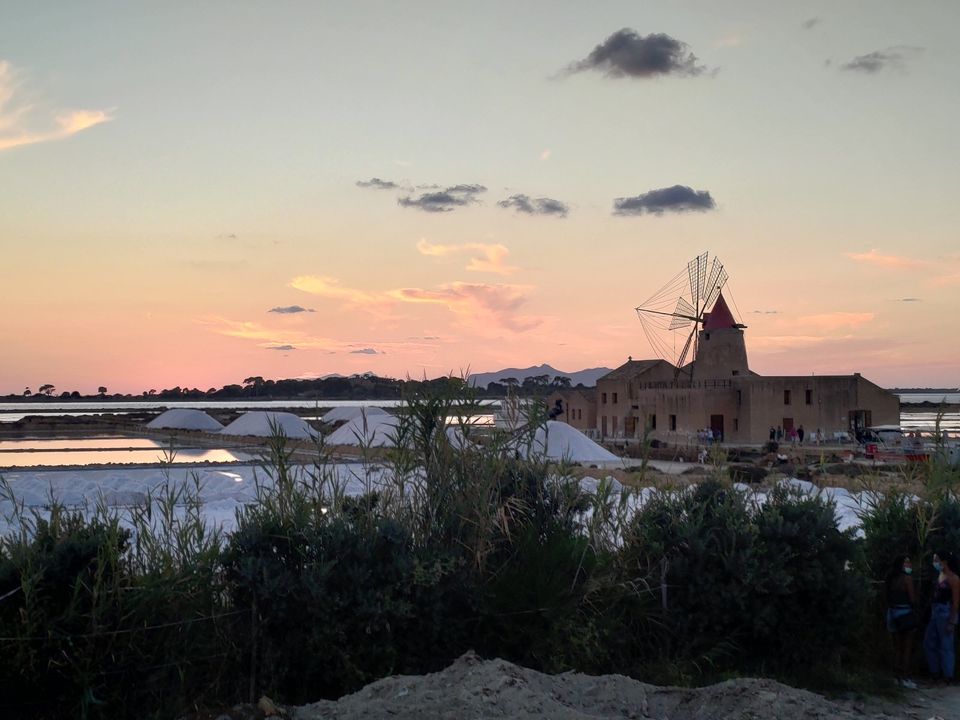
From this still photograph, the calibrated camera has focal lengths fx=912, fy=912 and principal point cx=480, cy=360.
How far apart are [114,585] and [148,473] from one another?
2086 centimetres

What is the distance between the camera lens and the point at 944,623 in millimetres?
7320

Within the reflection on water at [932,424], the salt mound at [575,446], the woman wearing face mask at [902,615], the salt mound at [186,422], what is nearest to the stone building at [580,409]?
the reflection on water at [932,424]

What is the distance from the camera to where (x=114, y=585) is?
5.41m

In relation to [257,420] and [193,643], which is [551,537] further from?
[257,420]

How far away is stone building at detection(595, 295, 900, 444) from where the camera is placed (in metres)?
44.6

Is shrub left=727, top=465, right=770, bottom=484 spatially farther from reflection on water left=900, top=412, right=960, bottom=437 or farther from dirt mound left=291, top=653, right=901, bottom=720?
dirt mound left=291, top=653, right=901, bottom=720

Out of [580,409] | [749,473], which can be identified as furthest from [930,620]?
[580,409]

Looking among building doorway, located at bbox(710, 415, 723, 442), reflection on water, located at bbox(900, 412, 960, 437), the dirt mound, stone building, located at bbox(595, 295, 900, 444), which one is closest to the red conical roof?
stone building, located at bbox(595, 295, 900, 444)

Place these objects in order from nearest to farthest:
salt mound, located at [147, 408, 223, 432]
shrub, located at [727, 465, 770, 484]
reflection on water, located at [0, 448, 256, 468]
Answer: shrub, located at [727, 465, 770, 484] → reflection on water, located at [0, 448, 256, 468] → salt mound, located at [147, 408, 223, 432]

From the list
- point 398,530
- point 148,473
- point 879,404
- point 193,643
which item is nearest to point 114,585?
point 193,643

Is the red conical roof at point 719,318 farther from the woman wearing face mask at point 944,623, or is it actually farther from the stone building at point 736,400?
the woman wearing face mask at point 944,623

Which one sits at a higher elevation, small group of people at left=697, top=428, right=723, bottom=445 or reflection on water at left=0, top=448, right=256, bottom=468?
small group of people at left=697, top=428, right=723, bottom=445

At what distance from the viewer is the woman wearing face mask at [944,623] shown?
24.0 ft

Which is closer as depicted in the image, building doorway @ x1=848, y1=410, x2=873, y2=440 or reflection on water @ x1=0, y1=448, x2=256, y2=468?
reflection on water @ x1=0, y1=448, x2=256, y2=468
